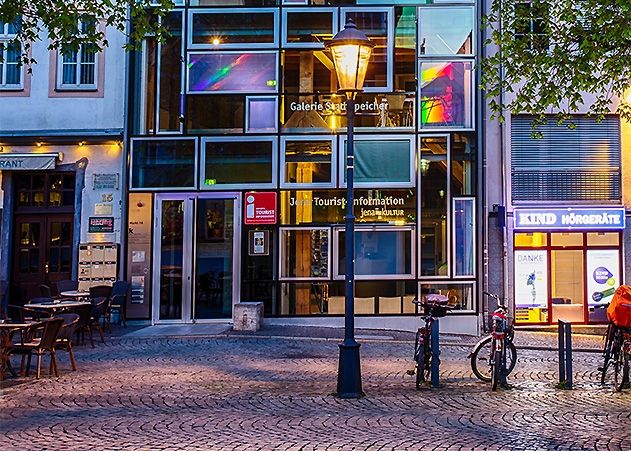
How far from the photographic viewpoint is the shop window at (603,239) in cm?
1912

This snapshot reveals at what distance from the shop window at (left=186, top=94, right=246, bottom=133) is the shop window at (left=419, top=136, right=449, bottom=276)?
4.65 m

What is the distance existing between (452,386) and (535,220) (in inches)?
382

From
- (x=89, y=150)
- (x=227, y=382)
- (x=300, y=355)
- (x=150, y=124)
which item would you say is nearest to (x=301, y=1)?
(x=150, y=124)

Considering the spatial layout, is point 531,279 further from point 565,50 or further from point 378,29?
point 565,50

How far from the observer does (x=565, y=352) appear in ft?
34.7

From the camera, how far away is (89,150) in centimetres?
1797

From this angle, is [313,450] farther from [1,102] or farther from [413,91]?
[1,102]

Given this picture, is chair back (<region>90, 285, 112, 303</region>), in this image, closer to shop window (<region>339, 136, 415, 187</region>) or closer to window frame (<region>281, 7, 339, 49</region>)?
shop window (<region>339, 136, 415, 187</region>)

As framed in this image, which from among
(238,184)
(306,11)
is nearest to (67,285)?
(238,184)

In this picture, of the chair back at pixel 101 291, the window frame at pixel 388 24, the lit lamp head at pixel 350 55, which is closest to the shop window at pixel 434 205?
the window frame at pixel 388 24

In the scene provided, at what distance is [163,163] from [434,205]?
6.80m

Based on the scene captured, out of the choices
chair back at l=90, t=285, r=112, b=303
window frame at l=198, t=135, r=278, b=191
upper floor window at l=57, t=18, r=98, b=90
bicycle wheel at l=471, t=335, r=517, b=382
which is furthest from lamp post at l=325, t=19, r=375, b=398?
upper floor window at l=57, t=18, r=98, b=90

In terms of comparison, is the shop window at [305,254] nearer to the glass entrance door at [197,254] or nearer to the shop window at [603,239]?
the glass entrance door at [197,254]

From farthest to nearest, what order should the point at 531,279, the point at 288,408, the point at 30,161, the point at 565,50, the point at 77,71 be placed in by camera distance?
the point at 531,279, the point at 77,71, the point at 30,161, the point at 565,50, the point at 288,408
